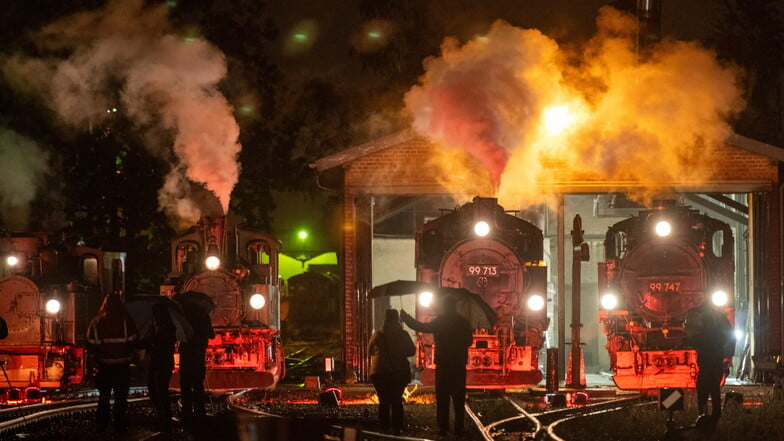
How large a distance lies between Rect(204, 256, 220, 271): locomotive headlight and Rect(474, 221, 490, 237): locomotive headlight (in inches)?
182

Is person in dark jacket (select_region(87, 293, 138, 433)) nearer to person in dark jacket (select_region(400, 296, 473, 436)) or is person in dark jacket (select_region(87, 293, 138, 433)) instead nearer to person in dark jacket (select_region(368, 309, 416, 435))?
person in dark jacket (select_region(368, 309, 416, 435))

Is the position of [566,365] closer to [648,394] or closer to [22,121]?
[648,394]

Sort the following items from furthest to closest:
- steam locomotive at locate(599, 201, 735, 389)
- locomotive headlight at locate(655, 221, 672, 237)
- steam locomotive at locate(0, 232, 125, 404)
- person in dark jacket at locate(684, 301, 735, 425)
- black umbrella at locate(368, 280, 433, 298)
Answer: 1. steam locomotive at locate(0, 232, 125, 404)
2. locomotive headlight at locate(655, 221, 672, 237)
3. steam locomotive at locate(599, 201, 735, 389)
4. black umbrella at locate(368, 280, 433, 298)
5. person in dark jacket at locate(684, 301, 735, 425)

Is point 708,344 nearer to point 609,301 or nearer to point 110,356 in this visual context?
point 609,301

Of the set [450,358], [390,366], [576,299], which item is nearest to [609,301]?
[576,299]

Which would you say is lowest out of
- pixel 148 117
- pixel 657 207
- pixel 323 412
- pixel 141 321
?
pixel 323 412

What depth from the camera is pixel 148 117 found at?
26.4 metres

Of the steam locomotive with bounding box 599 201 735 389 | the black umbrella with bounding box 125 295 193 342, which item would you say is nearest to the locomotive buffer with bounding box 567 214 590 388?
the steam locomotive with bounding box 599 201 735 389

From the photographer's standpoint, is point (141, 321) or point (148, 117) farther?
point (148, 117)

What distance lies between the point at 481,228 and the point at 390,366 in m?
5.17

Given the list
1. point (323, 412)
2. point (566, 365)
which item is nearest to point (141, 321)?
point (323, 412)

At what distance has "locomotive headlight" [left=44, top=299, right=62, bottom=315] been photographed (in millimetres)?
20328

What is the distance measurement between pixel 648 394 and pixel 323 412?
5790 mm

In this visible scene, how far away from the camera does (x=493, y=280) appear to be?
18469 millimetres
